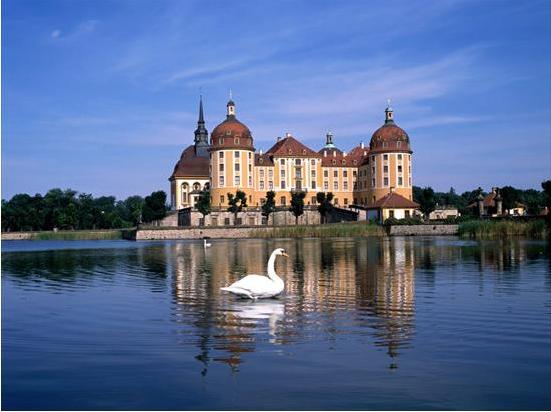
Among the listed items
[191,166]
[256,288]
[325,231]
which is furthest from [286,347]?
[191,166]

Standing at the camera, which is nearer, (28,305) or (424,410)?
(424,410)

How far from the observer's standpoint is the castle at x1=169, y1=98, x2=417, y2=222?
9962cm

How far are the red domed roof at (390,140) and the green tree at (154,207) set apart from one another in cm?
3333

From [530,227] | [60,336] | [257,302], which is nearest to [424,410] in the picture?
[60,336]

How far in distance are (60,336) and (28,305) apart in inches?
198

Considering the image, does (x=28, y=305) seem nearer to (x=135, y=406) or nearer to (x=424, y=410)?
(x=135, y=406)

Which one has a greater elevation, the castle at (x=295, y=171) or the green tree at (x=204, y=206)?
the castle at (x=295, y=171)

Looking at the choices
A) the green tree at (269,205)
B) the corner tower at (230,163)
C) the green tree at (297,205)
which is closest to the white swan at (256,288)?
the green tree at (297,205)

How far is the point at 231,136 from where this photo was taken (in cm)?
10012

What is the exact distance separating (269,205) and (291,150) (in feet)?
47.9

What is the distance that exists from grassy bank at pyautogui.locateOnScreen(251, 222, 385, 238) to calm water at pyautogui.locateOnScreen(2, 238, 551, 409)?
53.0 m

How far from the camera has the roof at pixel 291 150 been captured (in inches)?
4168

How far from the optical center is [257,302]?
16250 mm

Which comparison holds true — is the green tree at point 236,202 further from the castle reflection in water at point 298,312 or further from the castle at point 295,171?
the castle reflection in water at point 298,312
